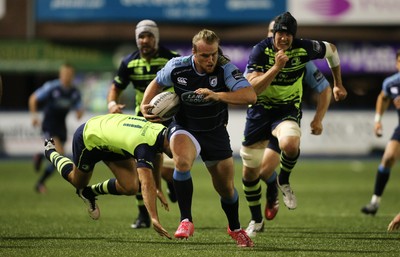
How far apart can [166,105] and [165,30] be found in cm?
1839

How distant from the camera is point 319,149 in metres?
24.9

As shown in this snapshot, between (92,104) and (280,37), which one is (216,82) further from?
(92,104)

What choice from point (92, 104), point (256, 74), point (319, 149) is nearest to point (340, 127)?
point (319, 149)

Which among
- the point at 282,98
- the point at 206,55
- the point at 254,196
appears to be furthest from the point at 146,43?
the point at 206,55

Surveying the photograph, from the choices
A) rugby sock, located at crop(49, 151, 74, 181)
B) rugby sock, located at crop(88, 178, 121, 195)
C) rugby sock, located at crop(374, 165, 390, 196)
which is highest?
rugby sock, located at crop(49, 151, 74, 181)

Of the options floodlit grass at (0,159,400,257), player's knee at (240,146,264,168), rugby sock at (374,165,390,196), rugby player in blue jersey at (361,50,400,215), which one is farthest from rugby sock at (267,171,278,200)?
rugby sock at (374,165,390,196)

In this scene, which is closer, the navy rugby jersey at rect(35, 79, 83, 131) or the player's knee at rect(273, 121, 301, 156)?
the player's knee at rect(273, 121, 301, 156)

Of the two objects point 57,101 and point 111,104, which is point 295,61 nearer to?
point 111,104

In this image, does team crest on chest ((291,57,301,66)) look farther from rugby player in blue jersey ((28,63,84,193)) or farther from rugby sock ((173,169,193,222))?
rugby player in blue jersey ((28,63,84,193))

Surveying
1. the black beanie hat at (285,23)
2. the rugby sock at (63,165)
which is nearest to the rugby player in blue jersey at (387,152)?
the black beanie hat at (285,23)

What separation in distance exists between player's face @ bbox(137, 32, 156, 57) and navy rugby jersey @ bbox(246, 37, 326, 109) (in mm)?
1529

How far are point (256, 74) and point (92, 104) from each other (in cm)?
1735

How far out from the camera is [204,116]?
8.77m

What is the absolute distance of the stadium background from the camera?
2627 centimetres
